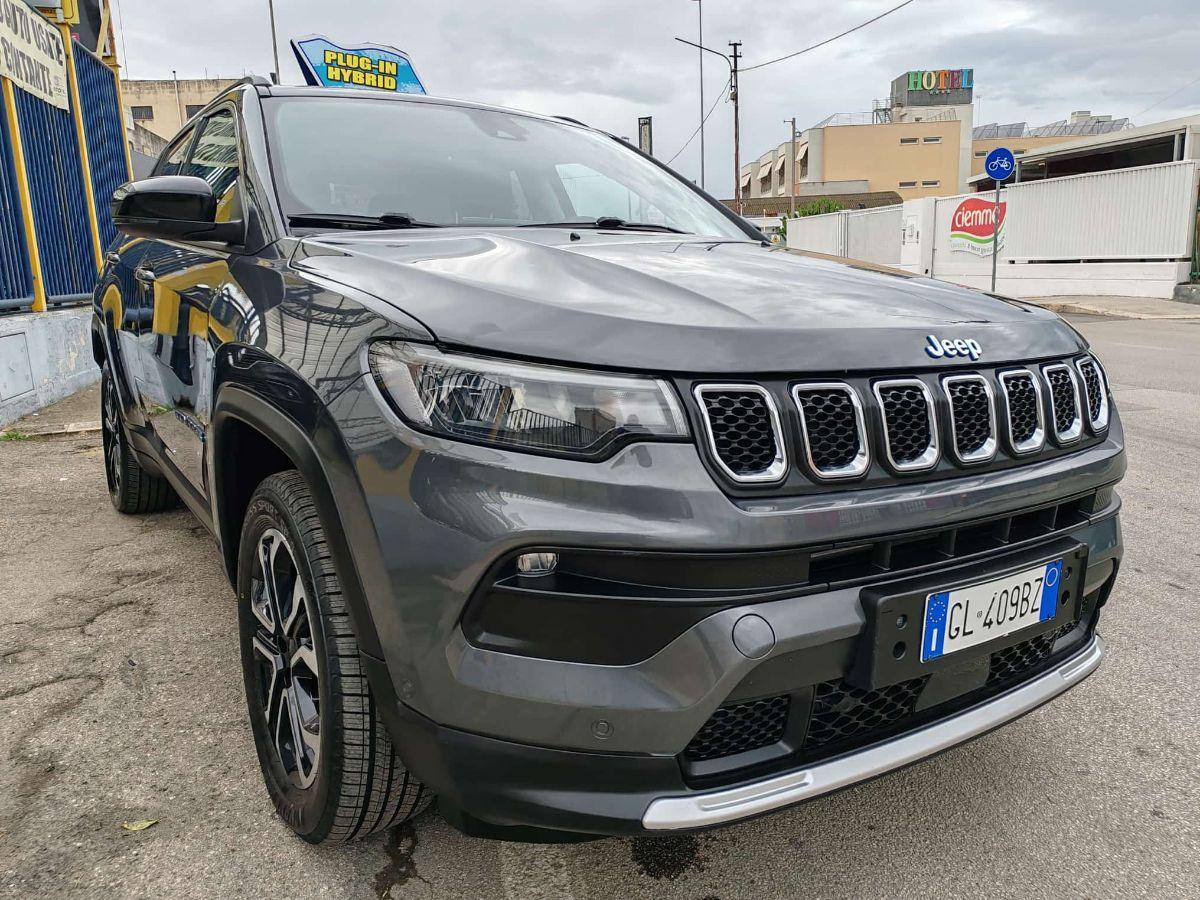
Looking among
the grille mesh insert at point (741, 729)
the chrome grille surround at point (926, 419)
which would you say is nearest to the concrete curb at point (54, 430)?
the grille mesh insert at point (741, 729)

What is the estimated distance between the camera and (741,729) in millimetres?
1488

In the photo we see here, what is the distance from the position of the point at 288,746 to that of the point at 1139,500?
13.2 feet

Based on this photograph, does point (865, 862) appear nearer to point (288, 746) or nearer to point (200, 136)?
point (288, 746)

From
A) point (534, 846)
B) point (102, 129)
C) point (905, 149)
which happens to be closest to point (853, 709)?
point (534, 846)

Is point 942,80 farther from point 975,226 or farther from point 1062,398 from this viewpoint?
point 1062,398

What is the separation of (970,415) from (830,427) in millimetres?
339

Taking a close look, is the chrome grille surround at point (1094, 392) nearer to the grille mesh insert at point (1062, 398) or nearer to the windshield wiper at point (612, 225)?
the grille mesh insert at point (1062, 398)

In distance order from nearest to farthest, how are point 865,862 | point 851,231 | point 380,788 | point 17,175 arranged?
point 380,788 → point 865,862 → point 17,175 → point 851,231

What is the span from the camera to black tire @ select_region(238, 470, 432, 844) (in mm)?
1582

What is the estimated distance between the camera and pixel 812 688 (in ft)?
4.83

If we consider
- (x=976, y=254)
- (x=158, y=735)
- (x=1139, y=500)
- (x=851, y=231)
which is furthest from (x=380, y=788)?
(x=851, y=231)

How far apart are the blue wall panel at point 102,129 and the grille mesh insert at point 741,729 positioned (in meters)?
8.87

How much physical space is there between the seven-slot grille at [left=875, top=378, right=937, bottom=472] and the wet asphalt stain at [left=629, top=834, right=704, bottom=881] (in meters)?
0.83

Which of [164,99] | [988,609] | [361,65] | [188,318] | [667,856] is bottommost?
[667,856]
